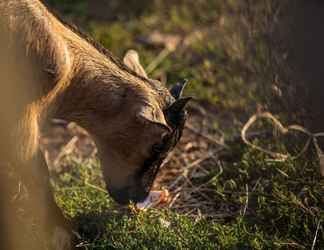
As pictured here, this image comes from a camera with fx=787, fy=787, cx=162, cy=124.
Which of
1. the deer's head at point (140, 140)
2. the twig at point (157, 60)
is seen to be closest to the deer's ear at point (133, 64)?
the deer's head at point (140, 140)

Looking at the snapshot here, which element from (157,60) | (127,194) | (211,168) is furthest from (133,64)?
(157,60)

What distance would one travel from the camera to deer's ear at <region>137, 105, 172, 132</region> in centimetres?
493

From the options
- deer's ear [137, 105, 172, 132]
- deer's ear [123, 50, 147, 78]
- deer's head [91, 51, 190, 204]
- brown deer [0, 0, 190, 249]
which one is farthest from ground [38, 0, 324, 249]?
deer's ear [123, 50, 147, 78]

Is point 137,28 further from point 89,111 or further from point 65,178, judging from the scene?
point 89,111

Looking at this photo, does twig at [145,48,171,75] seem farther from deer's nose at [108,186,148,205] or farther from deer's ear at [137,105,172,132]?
deer's ear at [137,105,172,132]

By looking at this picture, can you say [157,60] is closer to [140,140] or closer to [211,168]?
[211,168]

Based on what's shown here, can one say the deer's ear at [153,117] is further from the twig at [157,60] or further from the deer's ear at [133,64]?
the twig at [157,60]

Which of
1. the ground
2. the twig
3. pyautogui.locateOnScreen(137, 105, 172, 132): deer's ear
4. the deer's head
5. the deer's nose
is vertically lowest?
the twig

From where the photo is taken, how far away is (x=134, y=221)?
5.43 meters

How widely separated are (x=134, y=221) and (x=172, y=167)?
4.17ft

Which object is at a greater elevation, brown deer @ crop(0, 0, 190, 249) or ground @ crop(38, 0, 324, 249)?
A: brown deer @ crop(0, 0, 190, 249)

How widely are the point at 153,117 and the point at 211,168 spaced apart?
60.0 inches

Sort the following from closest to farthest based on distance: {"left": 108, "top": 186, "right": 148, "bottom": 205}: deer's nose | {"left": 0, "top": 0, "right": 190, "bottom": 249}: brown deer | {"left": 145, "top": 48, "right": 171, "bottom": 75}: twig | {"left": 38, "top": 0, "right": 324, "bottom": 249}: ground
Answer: {"left": 0, "top": 0, "right": 190, "bottom": 249}: brown deer < {"left": 38, "top": 0, "right": 324, "bottom": 249}: ground < {"left": 108, "top": 186, "right": 148, "bottom": 205}: deer's nose < {"left": 145, "top": 48, "right": 171, "bottom": 75}: twig

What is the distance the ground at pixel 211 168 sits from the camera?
A: 206 inches
